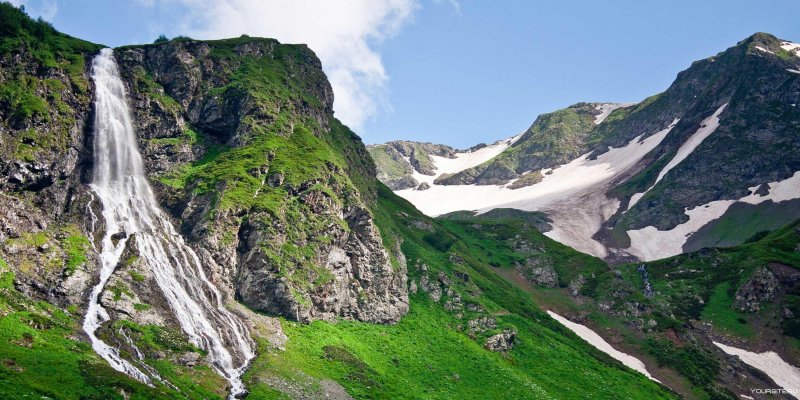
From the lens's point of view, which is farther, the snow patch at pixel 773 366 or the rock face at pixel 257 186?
the snow patch at pixel 773 366

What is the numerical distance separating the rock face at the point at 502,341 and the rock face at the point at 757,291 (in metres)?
67.1

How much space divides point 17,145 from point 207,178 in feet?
84.6

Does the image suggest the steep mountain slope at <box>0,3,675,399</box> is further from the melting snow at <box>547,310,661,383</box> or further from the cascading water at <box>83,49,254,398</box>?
the melting snow at <box>547,310,661,383</box>

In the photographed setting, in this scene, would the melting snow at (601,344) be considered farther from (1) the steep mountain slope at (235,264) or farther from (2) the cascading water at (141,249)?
(2) the cascading water at (141,249)

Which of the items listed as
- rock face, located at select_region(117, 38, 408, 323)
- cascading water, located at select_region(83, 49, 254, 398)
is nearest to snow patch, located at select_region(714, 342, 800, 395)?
rock face, located at select_region(117, 38, 408, 323)

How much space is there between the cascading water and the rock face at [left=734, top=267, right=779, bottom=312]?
118225mm

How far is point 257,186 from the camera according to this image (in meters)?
90.9

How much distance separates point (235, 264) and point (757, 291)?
120823 mm

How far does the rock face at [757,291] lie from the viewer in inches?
5118

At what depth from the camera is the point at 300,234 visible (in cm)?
8800

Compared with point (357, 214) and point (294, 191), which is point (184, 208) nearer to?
point (294, 191)

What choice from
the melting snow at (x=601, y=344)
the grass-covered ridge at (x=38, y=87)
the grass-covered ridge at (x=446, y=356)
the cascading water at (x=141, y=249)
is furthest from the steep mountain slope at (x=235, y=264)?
the melting snow at (x=601, y=344)

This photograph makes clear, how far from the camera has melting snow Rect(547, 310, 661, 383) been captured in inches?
4364

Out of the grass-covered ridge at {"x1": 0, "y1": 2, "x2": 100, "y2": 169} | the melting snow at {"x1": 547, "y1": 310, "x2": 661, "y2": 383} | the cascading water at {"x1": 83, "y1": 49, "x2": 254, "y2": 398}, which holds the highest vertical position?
the grass-covered ridge at {"x1": 0, "y1": 2, "x2": 100, "y2": 169}
